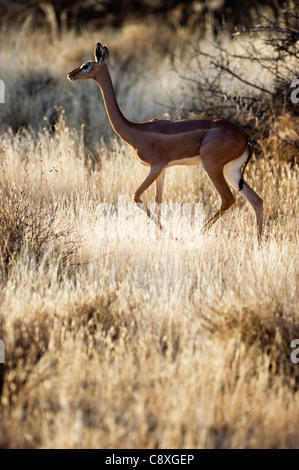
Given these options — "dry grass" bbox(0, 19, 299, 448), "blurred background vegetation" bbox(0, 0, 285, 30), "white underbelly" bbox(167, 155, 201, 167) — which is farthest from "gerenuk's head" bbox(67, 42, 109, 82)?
"blurred background vegetation" bbox(0, 0, 285, 30)

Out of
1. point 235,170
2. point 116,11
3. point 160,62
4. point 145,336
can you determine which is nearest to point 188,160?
point 235,170

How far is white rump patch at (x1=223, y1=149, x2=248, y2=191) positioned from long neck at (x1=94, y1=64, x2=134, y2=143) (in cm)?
102

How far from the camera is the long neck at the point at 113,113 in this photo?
609cm

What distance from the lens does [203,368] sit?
3.52m

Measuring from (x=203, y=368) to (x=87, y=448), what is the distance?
882mm

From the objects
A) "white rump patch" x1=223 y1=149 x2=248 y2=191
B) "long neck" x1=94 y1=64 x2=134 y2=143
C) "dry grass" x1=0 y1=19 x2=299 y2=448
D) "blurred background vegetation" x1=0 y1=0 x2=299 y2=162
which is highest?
"blurred background vegetation" x1=0 y1=0 x2=299 y2=162

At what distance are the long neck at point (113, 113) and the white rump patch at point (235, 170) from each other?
1023 millimetres

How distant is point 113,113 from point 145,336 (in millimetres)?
2969

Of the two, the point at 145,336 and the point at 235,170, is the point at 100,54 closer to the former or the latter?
the point at 235,170

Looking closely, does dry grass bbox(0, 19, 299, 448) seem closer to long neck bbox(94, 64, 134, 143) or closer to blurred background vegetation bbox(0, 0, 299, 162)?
long neck bbox(94, 64, 134, 143)

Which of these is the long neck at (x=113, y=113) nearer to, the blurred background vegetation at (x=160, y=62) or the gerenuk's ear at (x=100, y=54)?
the gerenuk's ear at (x=100, y=54)

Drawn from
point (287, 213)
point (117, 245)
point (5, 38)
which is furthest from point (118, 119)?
point (5, 38)

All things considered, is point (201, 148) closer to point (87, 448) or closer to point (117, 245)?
point (117, 245)

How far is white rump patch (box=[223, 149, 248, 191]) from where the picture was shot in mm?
6180
